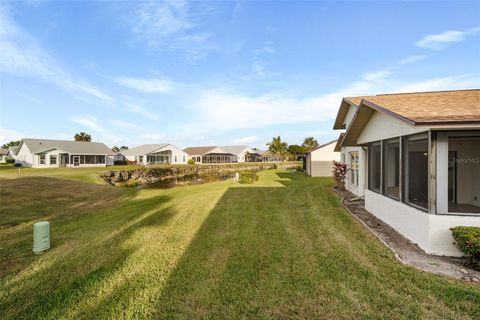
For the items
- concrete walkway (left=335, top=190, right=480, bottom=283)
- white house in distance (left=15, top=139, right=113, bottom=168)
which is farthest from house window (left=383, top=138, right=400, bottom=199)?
white house in distance (left=15, top=139, right=113, bottom=168)

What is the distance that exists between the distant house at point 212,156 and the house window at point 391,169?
63709mm

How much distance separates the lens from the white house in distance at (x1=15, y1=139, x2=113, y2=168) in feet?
136

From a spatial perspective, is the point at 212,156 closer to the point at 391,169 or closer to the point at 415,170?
the point at 391,169

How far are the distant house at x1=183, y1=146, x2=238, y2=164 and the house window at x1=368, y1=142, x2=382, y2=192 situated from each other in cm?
6227

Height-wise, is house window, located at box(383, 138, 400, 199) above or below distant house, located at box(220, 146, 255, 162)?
below

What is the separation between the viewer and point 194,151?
7606cm

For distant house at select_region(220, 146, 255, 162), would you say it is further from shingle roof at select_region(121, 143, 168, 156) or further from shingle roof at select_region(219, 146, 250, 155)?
shingle roof at select_region(121, 143, 168, 156)

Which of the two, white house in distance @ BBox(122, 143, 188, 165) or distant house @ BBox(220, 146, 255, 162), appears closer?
white house in distance @ BBox(122, 143, 188, 165)

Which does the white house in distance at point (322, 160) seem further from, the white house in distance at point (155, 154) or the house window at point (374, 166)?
the white house in distance at point (155, 154)

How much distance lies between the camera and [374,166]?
9.68 m

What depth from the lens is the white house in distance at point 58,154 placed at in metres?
41.6

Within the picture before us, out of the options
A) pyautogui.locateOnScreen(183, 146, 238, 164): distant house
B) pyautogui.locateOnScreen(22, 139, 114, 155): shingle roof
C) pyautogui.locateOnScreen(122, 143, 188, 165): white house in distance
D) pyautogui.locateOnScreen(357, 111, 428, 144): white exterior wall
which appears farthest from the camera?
pyautogui.locateOnScreen(183, 146, 238, 164): distant house

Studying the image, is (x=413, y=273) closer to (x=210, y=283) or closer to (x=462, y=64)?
(x=210, y=283)

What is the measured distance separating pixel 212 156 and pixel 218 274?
6699 cm
